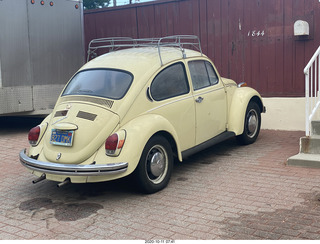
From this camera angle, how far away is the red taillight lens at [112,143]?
510cm

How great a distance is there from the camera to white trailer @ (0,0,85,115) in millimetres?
9086

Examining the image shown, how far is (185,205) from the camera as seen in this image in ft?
16.6

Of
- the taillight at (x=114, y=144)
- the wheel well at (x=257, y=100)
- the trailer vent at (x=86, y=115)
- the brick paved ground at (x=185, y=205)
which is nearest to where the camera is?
the brick paved ground at (x=185, y=205)

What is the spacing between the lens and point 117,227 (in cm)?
450

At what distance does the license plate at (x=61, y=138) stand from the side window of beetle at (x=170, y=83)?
1.27 meters

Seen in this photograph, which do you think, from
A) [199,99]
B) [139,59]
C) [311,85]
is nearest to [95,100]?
[139,59]

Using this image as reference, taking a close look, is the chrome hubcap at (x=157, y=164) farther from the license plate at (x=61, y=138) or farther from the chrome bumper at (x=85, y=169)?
the license plate at (x=61, y=138)

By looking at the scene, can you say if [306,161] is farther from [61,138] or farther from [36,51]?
[36,51]

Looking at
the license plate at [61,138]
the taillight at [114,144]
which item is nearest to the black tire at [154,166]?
the taillight at [114,144]

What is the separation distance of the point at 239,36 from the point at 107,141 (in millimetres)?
5527

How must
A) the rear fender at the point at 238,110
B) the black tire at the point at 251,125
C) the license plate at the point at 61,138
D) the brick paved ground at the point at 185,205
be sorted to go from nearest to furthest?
the brick paved ground at the point at 185,205, the license plate at the point at 61,138, the rear fender at the point at 238,110, the black tire at the point at 251,125

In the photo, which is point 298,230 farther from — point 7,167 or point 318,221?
point 7,167

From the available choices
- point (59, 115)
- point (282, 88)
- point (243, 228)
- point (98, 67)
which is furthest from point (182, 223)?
point (282, 88)

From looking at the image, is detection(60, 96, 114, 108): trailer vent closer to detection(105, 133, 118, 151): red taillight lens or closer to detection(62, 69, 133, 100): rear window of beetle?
detection(62, 69, 133, 100): rear window of beetle
